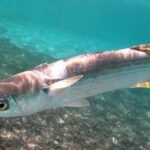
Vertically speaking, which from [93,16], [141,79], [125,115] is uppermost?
[141,79]

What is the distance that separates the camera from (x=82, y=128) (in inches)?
508

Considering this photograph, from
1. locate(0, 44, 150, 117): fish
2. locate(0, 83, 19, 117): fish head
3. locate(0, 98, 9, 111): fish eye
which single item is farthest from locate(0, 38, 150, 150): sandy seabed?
locate(0, 98, 9, 111): fish eye

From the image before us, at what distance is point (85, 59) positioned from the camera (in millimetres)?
6938

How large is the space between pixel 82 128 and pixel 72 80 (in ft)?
23.8

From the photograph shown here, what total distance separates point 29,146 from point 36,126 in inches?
57.2

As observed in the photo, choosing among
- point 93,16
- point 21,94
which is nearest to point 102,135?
point 21,94

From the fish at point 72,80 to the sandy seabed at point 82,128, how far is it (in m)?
4.09

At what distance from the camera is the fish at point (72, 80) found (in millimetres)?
5684

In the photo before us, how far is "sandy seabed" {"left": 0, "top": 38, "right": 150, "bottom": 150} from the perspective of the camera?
35.2 ft

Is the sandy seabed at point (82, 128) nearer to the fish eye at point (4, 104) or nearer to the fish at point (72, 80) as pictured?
Answer: the fish at point (72, 80)

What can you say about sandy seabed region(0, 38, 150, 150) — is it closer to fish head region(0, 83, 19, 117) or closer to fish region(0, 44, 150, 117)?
fish region(0, 44, 150, 117)

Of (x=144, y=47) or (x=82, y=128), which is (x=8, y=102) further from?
(x=82, y=128)

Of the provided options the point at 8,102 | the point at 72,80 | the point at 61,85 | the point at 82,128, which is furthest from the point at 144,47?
the point at 82,128

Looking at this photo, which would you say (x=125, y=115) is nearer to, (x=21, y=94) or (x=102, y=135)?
(x=102, y=135)
